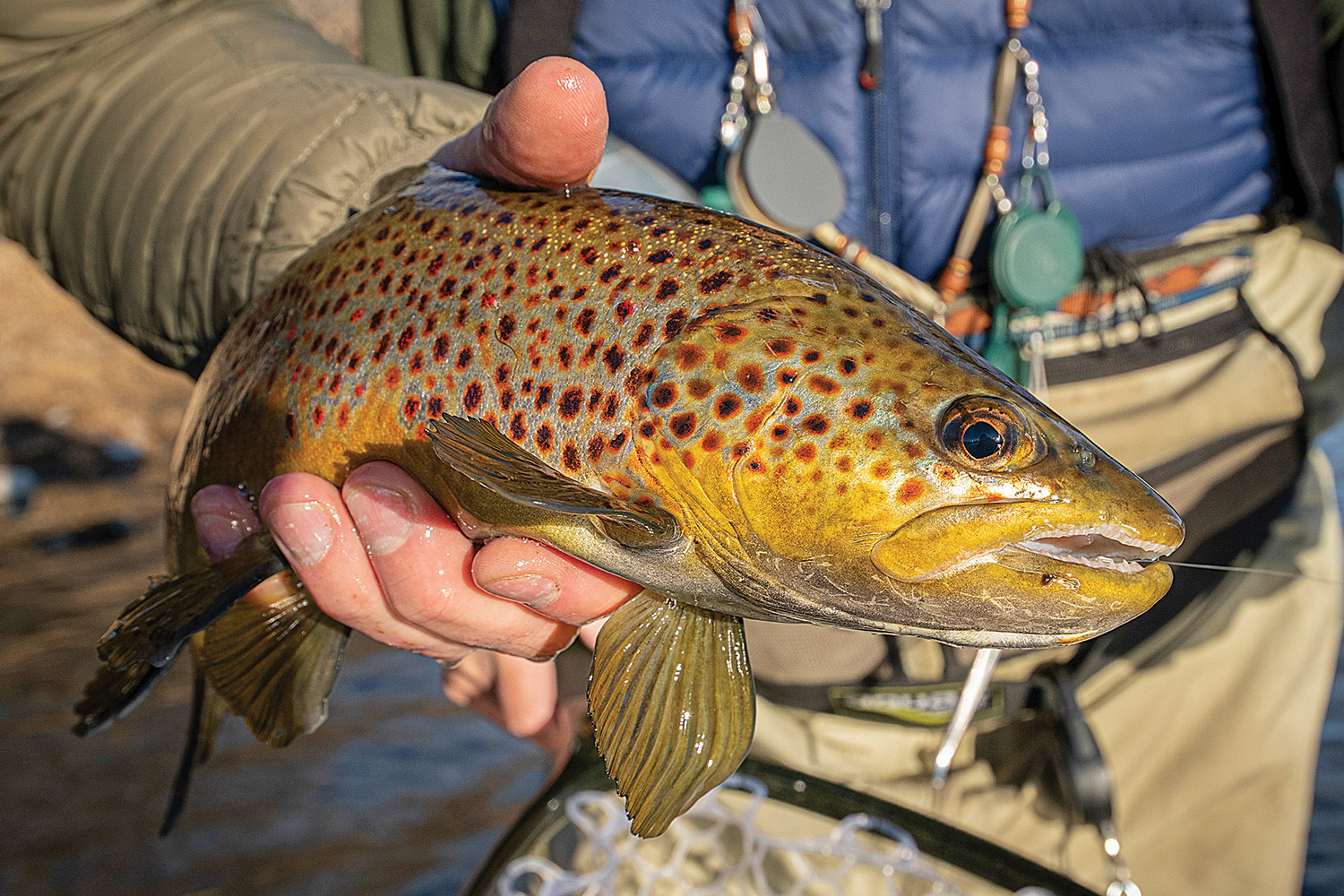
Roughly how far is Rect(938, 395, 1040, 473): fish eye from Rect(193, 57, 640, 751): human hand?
2.12ft

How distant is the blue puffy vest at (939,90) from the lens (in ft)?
8.32

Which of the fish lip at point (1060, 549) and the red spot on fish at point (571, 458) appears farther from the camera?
the red spot on fish at point (571, 458)

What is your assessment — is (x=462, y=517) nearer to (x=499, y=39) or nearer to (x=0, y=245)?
(x=499, y=39)

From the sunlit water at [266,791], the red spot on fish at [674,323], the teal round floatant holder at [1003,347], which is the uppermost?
the red spot on fish at [674,323]

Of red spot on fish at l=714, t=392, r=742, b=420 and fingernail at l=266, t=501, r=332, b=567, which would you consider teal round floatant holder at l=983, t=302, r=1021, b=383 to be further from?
fingernail at l=266, t=501, r=332, b=567

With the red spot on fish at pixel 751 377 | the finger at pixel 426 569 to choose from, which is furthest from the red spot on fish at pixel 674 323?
the finger at pixel 426 569

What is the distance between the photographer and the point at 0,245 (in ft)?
57.2

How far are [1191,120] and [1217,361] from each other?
0.69m

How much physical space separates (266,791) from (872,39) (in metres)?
5.00

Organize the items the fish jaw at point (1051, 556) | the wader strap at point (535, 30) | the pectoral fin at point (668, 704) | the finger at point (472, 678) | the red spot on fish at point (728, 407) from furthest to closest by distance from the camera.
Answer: the finger at point (472, 678)
the wader strap at point (535, 30)
the pectoral fin at point (668, 704)
the red spot on fish at point (728, 407)
the fish jaw at point (1051, 556)

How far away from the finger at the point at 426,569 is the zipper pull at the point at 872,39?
5.19 feet

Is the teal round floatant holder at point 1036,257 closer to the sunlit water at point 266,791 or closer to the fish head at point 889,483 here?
the fish head at point 889,483

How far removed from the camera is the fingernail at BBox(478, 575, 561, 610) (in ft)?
5.53

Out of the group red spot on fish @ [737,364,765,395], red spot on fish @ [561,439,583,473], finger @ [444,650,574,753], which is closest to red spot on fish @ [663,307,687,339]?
red spot on fish @ [737,364,765,395]
